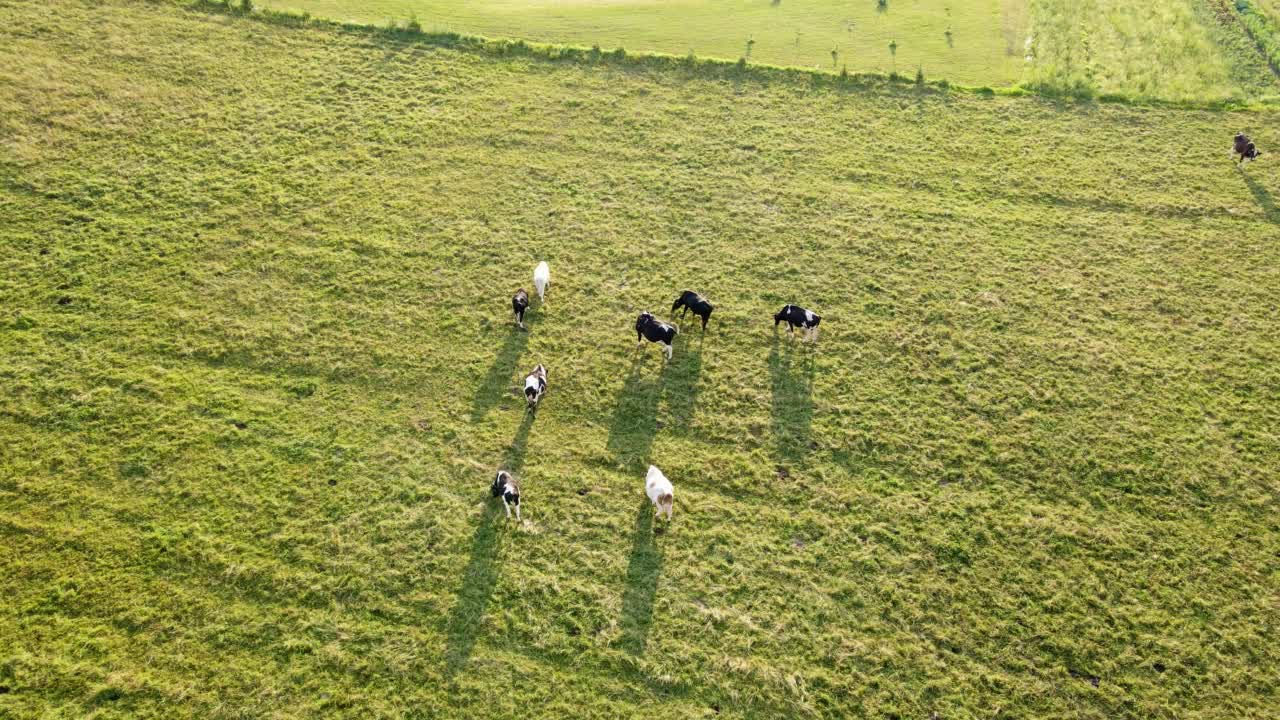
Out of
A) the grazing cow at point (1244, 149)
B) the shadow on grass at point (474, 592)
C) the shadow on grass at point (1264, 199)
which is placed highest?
the grazing cow at point (1244, 149)

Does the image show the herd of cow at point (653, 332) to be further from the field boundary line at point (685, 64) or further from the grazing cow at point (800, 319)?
the field boundary line at point (685, 64)

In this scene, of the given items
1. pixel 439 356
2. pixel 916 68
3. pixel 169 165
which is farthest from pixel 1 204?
pixel 916 68

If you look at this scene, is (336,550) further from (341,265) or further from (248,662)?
(341,265)

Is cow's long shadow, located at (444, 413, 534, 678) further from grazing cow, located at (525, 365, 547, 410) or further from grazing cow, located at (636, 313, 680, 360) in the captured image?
grazing cow, located at (636, 313, 680, 360)

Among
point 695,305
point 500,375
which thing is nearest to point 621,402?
point 500,375

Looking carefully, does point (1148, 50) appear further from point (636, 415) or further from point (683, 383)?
point (636, 415)

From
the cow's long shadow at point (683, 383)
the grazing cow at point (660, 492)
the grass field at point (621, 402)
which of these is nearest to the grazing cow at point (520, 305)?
the grass field at point (621, 402)
